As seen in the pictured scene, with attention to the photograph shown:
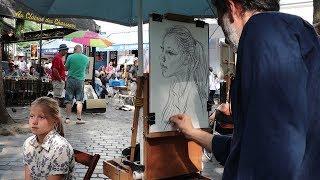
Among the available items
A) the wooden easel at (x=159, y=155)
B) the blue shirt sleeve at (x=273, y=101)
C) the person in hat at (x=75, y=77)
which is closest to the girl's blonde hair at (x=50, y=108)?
the wooden easel at (x=159, y=155)

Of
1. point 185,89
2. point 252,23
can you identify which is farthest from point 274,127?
point 185,89

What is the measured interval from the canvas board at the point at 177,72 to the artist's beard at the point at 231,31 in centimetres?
195

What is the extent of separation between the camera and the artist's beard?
1471 millimetres

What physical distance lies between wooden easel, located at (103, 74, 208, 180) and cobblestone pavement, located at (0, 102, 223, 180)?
6.55 feet

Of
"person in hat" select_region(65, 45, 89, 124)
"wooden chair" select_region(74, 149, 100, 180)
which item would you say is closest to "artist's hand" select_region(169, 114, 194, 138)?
"wooden chair" select_region(74, 149, 100, 180)

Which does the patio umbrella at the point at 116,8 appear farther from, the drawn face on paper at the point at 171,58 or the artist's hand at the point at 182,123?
the artist's hand at the point at 182,123

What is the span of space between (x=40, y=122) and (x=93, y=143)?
4.76m

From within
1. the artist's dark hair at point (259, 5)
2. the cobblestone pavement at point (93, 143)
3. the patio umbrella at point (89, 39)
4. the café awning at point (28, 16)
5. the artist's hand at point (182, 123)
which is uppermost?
the café awning at point (28, 16)

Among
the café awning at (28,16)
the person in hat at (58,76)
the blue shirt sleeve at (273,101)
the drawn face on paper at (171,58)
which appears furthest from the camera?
the person in hat at (58,76)

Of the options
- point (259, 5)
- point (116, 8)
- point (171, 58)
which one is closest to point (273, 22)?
point (259, 5)

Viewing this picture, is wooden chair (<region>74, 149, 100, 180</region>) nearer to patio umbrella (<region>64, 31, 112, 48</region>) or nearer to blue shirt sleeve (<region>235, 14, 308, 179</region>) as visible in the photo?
blue shirt sleeve (<region>235, 14, 308, 179</region>)

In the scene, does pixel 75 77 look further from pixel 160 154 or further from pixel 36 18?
pixel 160 154

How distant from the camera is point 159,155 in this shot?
349cm

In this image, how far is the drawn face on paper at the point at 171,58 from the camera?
3.55m
